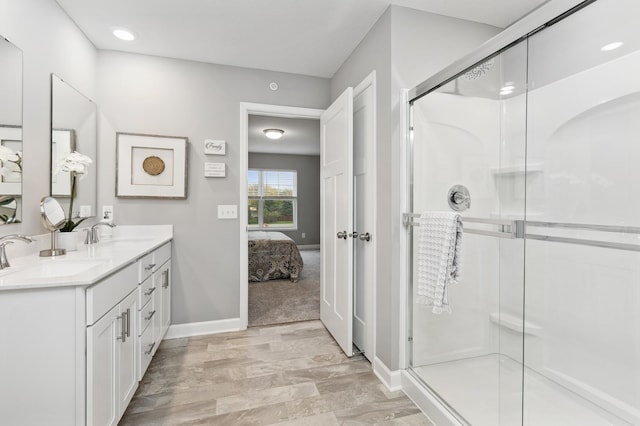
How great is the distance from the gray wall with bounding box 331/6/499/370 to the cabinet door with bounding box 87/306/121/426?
156 centimetres

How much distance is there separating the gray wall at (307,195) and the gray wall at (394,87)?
586cm

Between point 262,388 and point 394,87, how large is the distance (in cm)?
216

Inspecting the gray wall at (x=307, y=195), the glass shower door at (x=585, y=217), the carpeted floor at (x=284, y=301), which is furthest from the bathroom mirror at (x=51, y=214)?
the gray wall at (x=307, y=195)

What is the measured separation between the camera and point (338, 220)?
99.8 inches

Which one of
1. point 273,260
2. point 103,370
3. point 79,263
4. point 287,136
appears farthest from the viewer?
point 287,136

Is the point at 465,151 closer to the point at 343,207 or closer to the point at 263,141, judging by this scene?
the point at 343,207

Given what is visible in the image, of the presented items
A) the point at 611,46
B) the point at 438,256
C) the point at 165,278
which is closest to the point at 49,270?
the point at 165,278

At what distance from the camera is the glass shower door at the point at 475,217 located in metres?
1.80

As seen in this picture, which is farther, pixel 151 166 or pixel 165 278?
pixel 151 166

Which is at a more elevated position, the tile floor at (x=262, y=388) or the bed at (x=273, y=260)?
the bed at (x=273, y=260)

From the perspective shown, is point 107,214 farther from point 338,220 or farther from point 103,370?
point 338,220

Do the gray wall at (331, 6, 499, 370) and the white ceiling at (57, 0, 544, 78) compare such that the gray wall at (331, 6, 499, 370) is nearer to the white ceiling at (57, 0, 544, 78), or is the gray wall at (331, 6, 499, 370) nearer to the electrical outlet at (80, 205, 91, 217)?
the white ceiling at (57, 0, 544, 78)

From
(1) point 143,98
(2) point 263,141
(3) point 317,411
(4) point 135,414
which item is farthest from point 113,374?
(2) point 263,141

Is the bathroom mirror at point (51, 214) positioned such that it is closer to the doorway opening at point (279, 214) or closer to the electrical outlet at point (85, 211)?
the electrical outlet at point (85, 211)
